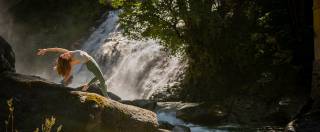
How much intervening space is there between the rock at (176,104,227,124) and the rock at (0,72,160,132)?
835cm

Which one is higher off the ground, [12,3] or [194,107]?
[12,3]

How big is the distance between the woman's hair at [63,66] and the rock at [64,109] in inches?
14.6

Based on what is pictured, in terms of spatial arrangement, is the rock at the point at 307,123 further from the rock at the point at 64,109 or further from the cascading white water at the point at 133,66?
the cascading white water at the point at 133,66

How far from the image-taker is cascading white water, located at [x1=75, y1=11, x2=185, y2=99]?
2189 cm

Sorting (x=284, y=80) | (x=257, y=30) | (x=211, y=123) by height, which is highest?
(x=257, y=30)

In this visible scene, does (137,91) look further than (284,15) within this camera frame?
Yes

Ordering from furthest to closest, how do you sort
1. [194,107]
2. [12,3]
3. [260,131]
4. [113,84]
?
1. [12,3]
2. [113,84]
3. [194,107]
4. [260,131]

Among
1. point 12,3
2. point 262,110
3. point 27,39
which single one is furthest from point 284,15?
point 12,3

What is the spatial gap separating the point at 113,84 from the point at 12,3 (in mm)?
21131

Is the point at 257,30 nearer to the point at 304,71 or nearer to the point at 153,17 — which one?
the point at 304,71

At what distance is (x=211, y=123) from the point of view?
1539 cm

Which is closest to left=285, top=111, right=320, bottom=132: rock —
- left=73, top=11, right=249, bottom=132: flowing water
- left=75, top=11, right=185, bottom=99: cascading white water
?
left=73, top=11, right=249, bottom=132: flowing water

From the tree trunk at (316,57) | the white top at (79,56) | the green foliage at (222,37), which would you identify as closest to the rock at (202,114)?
the green foliage at (222,37)

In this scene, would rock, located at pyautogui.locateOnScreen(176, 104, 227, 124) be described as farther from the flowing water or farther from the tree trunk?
the tree trunk
